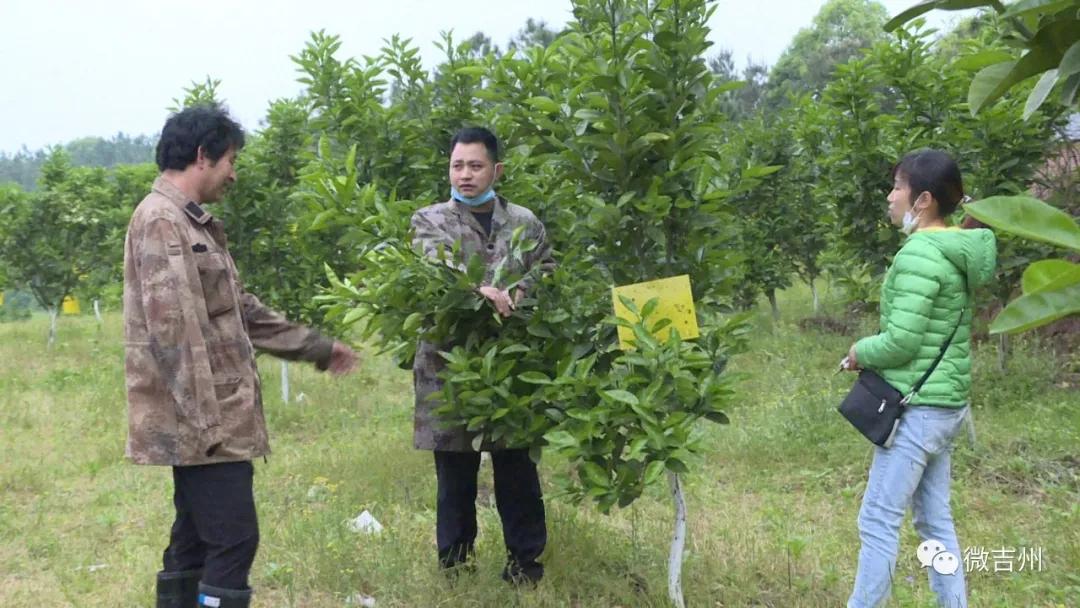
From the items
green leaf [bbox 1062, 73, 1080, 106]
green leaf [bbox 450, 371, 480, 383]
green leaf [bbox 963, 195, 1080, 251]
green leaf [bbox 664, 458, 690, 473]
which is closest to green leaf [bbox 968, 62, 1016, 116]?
green leaf [bbox 1062, 73, 1080, 106]

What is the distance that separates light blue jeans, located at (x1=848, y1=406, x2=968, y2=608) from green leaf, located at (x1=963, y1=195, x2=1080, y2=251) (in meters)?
2.43

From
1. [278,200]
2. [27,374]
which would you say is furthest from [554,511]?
[27,374]

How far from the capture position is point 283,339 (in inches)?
127

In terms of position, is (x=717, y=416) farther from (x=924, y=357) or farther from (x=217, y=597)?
(x=217, y=597)

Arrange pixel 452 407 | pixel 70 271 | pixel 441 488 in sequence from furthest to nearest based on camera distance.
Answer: pixel 70 271 < pixel 441 488 < pixel 452 407

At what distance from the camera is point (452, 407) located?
132 inches

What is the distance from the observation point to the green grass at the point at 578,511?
3.93 m

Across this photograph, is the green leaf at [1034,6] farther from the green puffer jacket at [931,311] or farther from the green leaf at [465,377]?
the green leaf at [465,377]

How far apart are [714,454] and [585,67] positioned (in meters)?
3.94

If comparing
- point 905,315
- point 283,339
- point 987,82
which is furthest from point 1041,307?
point 283,339

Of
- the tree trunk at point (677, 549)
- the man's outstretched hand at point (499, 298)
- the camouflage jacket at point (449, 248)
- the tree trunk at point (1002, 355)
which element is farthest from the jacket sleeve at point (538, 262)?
the tree trunk at point (1002, 355)

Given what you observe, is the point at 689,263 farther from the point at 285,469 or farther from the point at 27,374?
the point at 27,374

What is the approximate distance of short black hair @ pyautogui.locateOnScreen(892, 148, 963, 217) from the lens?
3.13 meters

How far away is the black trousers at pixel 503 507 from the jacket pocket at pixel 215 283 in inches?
46.3
